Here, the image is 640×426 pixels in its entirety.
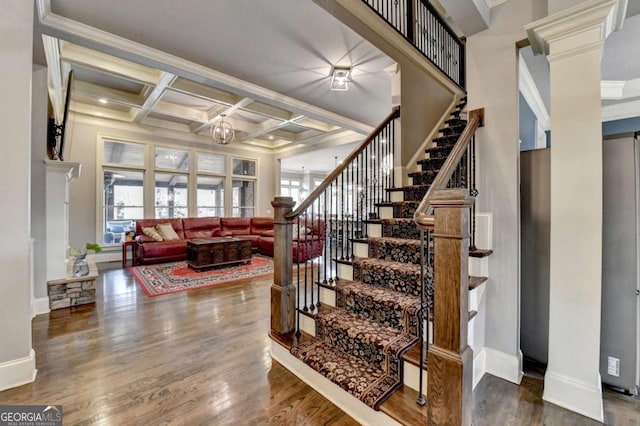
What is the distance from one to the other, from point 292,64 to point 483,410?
13.1 feet

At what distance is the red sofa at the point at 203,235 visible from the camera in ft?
19.5

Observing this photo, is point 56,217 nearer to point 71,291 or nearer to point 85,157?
point 71,291

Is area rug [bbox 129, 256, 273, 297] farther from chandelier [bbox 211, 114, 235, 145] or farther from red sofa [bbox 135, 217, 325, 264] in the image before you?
chandelier [bbox 211, 114, 235, 145]

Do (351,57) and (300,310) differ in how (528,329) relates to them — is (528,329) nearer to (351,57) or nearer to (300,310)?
(300,310)

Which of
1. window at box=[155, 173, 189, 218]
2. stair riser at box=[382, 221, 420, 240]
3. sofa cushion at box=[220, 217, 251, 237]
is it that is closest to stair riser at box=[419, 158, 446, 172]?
stair riser at box=[382, 221, 420, 240]

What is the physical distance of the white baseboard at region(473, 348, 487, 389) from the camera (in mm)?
2082

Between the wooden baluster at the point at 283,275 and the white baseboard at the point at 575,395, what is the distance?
5.89ft

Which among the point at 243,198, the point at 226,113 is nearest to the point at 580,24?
the point at 226,113

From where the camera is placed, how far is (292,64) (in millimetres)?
3689

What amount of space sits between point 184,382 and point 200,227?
19.1ft

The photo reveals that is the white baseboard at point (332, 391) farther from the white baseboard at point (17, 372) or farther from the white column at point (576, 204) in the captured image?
the white baseboard at point (17, 372)

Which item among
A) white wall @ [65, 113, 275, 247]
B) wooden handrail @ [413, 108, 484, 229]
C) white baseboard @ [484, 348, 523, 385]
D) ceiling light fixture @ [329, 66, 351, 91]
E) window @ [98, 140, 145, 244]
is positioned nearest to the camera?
wooden handrail @ [413, 108, 484, 229]

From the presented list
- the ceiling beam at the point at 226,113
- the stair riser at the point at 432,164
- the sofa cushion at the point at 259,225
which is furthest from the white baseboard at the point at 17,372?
the sofa cushion at the point at 259,225

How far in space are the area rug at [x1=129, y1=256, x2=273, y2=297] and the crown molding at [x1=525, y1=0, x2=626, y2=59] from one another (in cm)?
479
